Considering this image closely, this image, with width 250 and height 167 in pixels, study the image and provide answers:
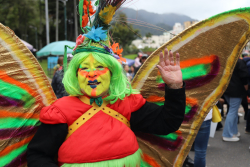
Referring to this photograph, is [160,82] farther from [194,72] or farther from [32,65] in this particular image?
[32,65]

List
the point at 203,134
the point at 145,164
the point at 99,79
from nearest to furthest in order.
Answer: the point at 99,79, the point at 145,164, the point at 203,134

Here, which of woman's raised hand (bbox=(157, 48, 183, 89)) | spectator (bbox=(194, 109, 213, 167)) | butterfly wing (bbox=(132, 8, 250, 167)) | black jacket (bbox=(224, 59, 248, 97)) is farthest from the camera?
black jacket (bbox=(224, 59, 248, 97))

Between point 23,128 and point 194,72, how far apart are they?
4.55ft

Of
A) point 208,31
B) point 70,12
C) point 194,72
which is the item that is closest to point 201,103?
point 194,72

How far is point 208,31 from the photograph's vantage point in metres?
1.67

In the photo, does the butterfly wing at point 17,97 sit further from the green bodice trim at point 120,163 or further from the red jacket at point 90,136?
the green bodice trim at point 120,163

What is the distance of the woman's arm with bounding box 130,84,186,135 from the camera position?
1.52m

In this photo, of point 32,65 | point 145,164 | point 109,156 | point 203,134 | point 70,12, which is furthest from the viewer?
point 70,12

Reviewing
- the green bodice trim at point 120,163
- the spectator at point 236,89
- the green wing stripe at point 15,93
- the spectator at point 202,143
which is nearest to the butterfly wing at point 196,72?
the green bodice trim at point 120,163

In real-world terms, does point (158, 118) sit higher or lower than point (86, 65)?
lower

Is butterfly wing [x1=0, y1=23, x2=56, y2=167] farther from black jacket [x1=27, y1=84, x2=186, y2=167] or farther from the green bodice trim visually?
the green bodice trim

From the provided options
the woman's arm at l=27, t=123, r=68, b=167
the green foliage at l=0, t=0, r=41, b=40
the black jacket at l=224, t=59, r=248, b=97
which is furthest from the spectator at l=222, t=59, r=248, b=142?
the green foliage at l=0, t=0, r=41, b=40

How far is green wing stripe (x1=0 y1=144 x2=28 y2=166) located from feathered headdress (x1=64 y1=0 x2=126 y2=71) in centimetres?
80

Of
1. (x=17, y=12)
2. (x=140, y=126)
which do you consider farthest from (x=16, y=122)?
(x=17, y=12)
